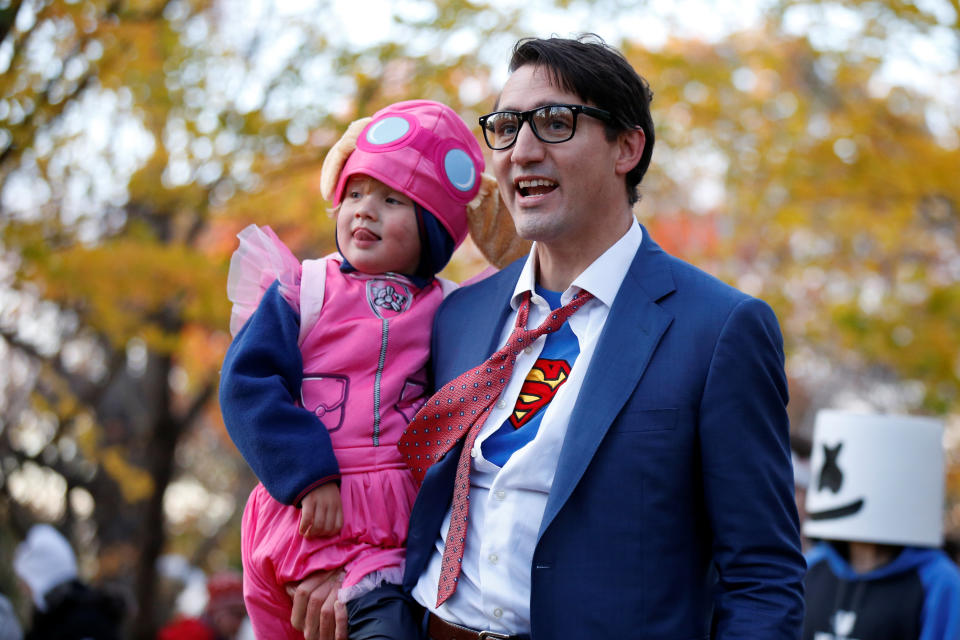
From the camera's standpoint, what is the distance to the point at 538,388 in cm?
239

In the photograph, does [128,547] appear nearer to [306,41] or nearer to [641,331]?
[306,41]

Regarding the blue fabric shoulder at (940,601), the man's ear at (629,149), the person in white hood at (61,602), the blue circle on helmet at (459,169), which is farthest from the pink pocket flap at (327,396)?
the person in white hood at (61,602)

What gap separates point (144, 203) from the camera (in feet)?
25.7

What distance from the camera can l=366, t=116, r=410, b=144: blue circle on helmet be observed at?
277cm

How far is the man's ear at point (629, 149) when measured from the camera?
250 centimetres

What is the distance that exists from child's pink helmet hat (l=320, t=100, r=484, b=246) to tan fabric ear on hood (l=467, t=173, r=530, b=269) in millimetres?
56

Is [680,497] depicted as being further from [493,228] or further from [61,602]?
[61,602]

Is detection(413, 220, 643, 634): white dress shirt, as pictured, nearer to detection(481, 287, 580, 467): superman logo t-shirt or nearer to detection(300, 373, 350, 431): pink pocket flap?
detection(481, 287, 580, 467): superman logo t-shirt

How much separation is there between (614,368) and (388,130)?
1034mm

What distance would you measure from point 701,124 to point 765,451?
25.4 ft

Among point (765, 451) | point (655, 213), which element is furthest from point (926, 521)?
point (655, 213)

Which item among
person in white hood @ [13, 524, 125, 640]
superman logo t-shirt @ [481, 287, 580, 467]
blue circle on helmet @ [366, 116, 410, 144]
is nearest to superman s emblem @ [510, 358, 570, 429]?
superman logo t-shirt @ [481, 287, 580, 467]

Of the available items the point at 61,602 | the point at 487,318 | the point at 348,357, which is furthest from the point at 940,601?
the point at 61,602

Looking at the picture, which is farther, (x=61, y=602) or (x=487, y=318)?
(x=61, y=602)
